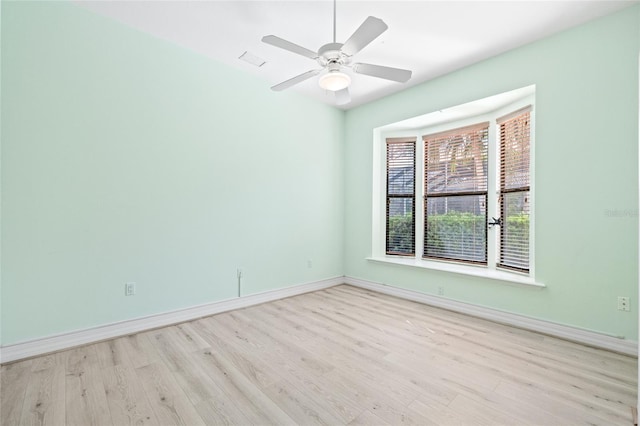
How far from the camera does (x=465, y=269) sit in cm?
371

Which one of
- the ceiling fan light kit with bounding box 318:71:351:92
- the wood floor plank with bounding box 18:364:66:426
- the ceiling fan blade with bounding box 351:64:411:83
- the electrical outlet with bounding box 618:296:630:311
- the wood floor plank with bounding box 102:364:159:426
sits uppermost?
the ceiling fan blade with bounding box 351:64:411:83

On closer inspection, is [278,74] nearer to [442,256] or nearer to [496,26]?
[496,26]

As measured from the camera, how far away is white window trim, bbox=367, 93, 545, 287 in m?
3.11

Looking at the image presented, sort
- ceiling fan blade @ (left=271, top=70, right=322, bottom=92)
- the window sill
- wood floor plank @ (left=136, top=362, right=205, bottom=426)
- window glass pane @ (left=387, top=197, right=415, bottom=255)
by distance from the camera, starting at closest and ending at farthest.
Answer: wood floor plank @ (left=136, top=362, right=205, bottom=426), ceiling fan blade @ (left=271, top=70, right=322, bottom=92), the window sill, window glass pane @ (left=387, top=197, right=415, bottom=255)

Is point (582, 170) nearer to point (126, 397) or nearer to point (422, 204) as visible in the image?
point (422, 204)

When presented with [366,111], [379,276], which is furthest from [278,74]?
[379,276]

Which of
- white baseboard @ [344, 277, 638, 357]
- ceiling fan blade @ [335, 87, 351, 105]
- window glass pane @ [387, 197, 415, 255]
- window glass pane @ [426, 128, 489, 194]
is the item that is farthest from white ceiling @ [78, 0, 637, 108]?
white baseboard @ [344, 277, 638, 357]

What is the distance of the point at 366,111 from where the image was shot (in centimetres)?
457

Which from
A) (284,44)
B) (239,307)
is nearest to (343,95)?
(284,44)

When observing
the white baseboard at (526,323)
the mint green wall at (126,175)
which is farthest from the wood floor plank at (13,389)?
the white baseboard at (526,323)

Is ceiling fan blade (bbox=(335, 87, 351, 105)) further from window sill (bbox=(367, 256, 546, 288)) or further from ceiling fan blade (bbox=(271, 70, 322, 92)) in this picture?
window sill (bbox=(367, 256, 546, 288))

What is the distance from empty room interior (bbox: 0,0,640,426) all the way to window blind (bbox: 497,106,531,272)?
24mm

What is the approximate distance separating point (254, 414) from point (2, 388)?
1.73 meters

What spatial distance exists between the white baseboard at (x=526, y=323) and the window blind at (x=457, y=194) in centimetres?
72
